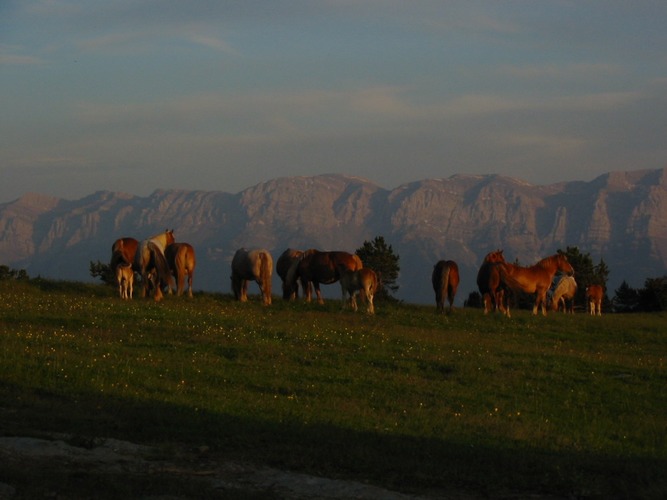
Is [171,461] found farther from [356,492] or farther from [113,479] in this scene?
[356,492]

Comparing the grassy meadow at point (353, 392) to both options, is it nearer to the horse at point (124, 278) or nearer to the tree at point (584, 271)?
Result: the horse at point (124, 278)

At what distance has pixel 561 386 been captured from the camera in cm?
2311

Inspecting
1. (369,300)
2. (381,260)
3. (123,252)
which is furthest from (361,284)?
(381,260)

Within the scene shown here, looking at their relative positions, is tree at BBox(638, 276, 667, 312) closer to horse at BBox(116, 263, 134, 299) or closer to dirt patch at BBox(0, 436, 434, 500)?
horse at BBox(116, 263, 134, 299)

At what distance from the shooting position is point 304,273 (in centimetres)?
4044

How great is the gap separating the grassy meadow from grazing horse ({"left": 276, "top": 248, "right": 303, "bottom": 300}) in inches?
239

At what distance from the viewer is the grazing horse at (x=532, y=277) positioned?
3903 cm

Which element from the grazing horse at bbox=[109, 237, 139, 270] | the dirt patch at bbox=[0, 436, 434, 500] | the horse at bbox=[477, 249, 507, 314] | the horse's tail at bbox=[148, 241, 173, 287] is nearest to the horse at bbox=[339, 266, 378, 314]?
the horse at bbox=[477, 249, 507, 314]

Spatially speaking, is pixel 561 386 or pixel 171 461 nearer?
pixel 171 461

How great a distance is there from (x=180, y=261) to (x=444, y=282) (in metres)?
9.16

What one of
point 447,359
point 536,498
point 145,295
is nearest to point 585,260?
point 145,295

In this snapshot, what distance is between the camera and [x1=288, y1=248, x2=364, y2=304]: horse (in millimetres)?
39781

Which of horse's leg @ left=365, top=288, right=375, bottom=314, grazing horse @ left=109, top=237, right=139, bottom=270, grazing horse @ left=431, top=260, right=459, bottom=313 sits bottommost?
horse's leg @ left=365, top=288, right=375, bottom=314

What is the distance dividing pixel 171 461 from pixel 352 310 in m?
22.5
